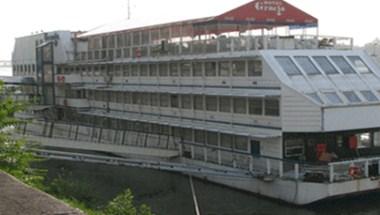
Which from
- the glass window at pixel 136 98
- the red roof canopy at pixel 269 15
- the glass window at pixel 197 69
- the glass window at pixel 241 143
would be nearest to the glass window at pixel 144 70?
the glass window at pixel 136 98

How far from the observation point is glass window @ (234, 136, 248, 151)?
26875 millimetres

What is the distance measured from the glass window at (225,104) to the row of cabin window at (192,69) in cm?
118

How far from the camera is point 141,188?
27.0 m

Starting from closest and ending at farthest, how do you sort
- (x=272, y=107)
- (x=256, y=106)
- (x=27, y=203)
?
(x=27, y=203), (x=272, y=107), (x=256, y=106)

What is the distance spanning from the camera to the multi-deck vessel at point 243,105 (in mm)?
23375

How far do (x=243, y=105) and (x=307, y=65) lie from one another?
3573mm

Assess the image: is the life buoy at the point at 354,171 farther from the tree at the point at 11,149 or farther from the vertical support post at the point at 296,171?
the tree at the point at 11,149

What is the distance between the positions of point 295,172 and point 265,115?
3385mm

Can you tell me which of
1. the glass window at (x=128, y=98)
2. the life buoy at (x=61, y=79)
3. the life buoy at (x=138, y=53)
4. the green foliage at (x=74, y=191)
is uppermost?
the life buoy at (x=138, y=53)

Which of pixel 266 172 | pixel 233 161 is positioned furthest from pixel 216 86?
pixel 266 172

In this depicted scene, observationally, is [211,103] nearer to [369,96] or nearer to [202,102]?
[202,102]

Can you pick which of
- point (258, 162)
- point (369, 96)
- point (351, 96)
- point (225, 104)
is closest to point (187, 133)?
point (225, 104)

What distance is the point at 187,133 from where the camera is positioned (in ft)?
103

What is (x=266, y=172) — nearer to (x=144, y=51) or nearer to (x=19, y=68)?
(x=144, y=51)
